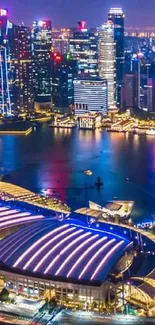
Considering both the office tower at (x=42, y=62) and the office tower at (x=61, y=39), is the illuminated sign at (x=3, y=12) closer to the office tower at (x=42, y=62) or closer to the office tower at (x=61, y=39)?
the office tower at (x=42, y=62)

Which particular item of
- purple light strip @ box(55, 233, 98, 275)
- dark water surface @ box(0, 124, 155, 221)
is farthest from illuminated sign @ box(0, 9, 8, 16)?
purple light strip @ box(55, 233, 98, 275)

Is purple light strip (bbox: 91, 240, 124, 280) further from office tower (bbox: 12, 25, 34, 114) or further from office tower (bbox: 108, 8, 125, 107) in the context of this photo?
office tower (bbox: 108, 8, 125, 107)

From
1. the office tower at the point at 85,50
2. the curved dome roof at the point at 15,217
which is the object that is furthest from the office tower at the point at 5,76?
the curved dome roof at the point at 15,217

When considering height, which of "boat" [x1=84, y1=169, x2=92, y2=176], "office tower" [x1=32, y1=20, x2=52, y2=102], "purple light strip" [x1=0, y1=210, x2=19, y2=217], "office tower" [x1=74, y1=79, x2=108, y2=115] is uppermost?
Result: "office tower" [x1=32, y1=20, x2=52, y2=102]

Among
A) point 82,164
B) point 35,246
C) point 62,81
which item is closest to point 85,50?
point 62,81

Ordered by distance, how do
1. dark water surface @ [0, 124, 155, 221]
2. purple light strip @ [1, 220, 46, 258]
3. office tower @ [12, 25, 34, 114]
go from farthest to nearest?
office tower @ [12, 25, 34, 114] → dark water surface @ [0, 124, 155, 221] → purple light strip @ [1, 220, 46, 258]

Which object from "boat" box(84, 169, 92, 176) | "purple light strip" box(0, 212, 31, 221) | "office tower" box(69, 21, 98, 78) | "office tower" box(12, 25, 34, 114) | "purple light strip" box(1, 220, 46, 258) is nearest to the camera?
"purple light strip" box(1, 220, 46, 258)

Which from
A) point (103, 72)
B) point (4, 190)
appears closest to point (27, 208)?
point (4, 190)
